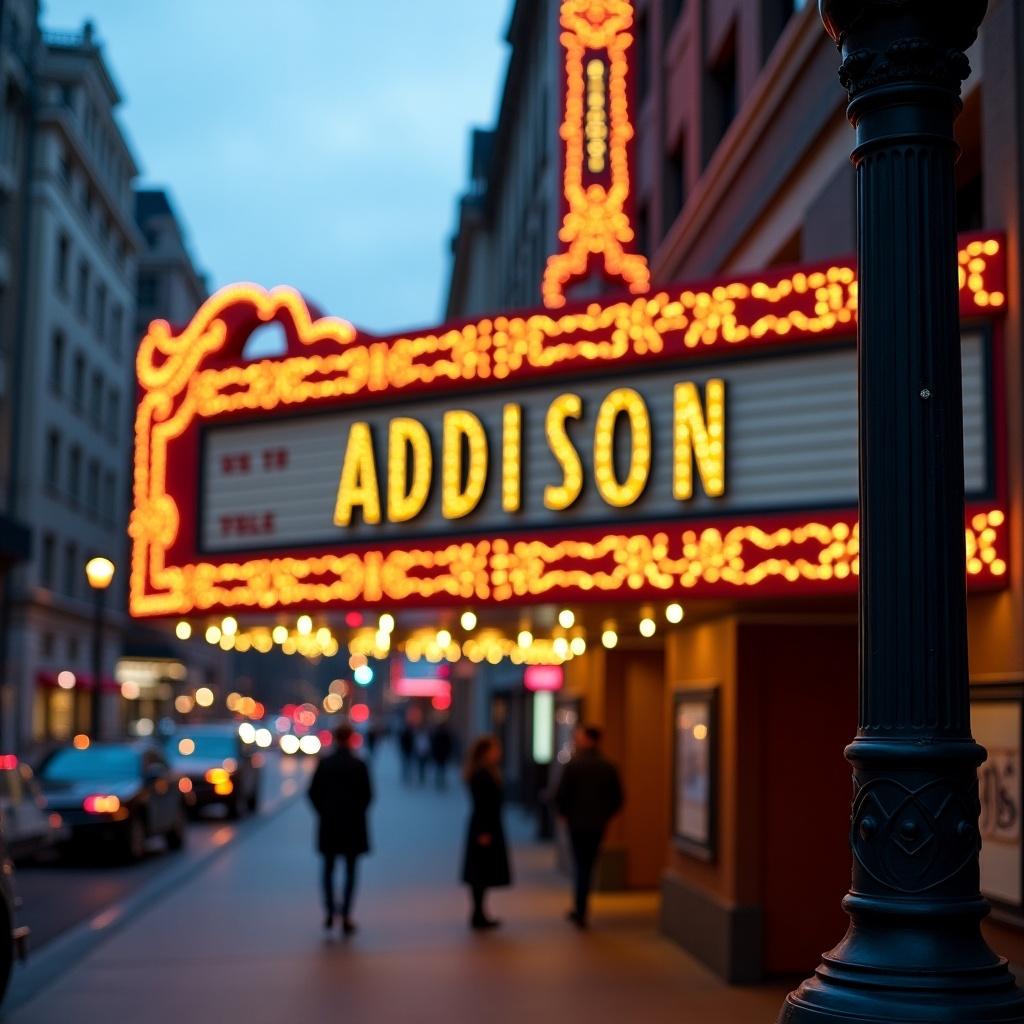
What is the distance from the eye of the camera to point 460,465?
11.2m

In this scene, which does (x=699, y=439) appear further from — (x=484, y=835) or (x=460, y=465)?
(x=484, y=835)

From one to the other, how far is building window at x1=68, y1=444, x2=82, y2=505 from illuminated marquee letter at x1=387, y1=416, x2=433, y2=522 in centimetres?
4841

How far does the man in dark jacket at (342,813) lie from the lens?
13.9 m

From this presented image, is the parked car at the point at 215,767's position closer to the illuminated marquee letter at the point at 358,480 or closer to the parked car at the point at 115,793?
the parked car at the point at 115,793

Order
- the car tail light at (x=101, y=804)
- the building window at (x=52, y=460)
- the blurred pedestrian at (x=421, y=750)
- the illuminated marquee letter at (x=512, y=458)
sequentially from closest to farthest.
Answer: the illuminated marquee letter at (x=512, y=458) < the car tail light at (x=101, y=804) < the blurred pedestrian at (x=421, y=750) < the building window at (x=52, y=460)

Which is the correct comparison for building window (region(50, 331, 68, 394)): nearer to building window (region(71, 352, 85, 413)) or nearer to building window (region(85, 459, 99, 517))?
building window (region(71, 352, 85, 413))

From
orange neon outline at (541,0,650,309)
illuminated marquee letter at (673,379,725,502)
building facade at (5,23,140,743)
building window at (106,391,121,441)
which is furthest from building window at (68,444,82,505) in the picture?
illuminated marquee letter at (673,379,725,502)

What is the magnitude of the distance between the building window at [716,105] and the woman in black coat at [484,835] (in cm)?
680

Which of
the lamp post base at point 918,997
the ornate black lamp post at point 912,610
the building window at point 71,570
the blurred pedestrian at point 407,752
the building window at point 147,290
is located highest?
the building window at point 147,290

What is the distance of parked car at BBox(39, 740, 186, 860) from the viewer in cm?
2008

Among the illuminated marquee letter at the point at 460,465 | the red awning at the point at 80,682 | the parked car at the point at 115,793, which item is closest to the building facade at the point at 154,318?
the red awning at the point at 80,682

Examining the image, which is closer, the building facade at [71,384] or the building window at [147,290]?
the building facade at [71,384]

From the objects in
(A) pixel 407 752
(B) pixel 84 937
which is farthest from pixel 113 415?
(B) pixel 84 937

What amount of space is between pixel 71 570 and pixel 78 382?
6950 millimetres
